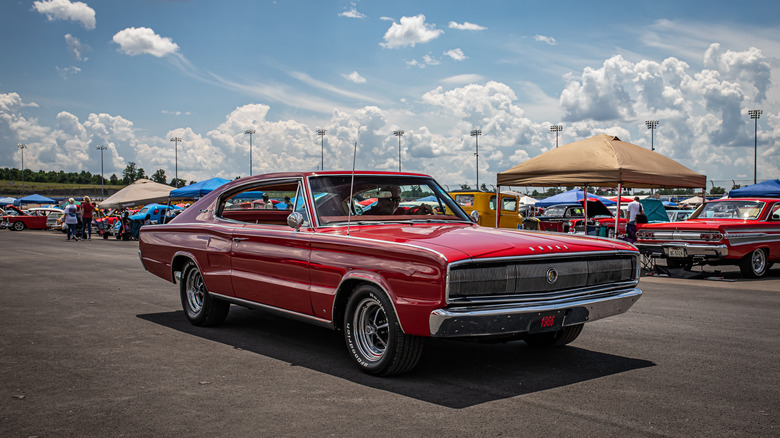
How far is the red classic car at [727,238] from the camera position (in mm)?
12297

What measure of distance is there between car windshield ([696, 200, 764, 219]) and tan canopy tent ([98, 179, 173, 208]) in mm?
26799

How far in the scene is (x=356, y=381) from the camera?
15.5 feet

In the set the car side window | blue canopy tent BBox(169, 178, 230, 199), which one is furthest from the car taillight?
blue canopy tent BBox(169, 178, 230, 199)

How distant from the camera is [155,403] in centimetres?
419

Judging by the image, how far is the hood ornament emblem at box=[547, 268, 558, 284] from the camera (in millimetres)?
4703

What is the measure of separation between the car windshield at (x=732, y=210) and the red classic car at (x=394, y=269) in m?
9.34

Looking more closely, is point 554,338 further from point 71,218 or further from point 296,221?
point 71,218

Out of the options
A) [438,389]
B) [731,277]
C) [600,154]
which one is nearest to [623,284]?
[438,389]

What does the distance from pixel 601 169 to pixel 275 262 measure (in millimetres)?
10455

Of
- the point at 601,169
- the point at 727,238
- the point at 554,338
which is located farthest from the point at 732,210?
the point at 554,338

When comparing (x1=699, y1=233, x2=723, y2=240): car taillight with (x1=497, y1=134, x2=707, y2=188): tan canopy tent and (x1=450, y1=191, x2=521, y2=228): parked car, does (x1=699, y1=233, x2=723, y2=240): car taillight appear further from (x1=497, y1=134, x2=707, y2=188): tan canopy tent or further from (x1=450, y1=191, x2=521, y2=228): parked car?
(x1=450, y1=191, x2=521, y2=228): parked car

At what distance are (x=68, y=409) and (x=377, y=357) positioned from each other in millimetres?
2041

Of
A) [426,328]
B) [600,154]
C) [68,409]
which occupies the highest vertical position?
[600,154]

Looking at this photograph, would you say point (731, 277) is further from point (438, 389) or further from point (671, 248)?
point (438, 389)
